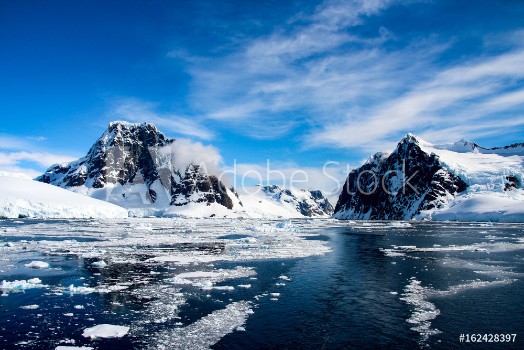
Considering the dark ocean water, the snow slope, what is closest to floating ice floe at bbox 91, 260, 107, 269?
the dark ocean water

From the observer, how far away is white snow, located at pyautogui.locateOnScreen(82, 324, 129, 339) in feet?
45.7

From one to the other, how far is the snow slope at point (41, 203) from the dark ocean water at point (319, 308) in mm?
89859

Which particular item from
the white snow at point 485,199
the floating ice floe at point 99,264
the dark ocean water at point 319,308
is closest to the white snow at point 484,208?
the white snow at point 485,199

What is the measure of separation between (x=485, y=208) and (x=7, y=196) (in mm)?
168205

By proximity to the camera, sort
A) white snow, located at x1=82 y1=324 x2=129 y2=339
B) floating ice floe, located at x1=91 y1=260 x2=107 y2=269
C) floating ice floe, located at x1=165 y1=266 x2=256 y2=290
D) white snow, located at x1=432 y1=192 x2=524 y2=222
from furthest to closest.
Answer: white snow, located at x1=432 y1=192 x2=524 y2=222 < floating ice floe, located at x1=91 y1=260 x2=107 y2=269 < floating ice floe, located at x1=165 y1=266 x2=256 y2=290 < white snow, located at x1=82 y1=324 x2=129 y2=339

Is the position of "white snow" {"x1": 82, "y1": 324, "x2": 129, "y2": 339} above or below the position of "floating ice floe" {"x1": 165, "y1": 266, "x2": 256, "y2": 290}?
below

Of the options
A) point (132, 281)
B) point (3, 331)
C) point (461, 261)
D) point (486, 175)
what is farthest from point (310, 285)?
point (486, 175)

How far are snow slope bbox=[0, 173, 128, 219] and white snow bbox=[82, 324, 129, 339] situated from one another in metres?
106

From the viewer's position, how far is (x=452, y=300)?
19.6 meters

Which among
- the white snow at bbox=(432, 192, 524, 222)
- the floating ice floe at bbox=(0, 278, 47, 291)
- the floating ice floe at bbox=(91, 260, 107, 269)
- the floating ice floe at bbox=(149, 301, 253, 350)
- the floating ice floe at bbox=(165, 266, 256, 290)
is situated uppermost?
the white snow at bbox=(432, 192, 524, 222)

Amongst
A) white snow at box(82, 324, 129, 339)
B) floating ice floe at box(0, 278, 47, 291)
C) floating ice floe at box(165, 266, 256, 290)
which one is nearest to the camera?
white snow at box(82, 324, 129, 339)

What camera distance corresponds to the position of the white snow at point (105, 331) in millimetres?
13922

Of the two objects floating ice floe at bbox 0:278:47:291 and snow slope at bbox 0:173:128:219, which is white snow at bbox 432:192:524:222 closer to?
snow slope at bbox 0:173:128:219

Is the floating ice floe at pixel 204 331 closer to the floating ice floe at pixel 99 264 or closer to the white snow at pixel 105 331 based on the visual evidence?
the white snow at pixel 105 331
